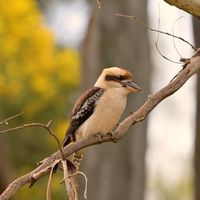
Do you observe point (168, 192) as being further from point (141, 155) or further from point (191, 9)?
point (191, 9)

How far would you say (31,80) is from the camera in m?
11.0

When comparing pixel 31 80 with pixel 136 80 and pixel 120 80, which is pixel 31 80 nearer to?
pixel 136 80

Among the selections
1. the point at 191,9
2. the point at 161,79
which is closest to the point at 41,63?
the point at 161,79

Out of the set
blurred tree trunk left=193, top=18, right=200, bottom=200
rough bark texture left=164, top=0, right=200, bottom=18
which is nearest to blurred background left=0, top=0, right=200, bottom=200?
blurred tree trunk left=193, top=18, right=200, bottom=200

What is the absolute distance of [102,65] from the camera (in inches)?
358

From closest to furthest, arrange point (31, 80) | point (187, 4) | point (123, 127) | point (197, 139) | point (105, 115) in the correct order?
point (123, 127) < point (187, 4) < point (105, 115) < point (197, 139) < point (31, 80)

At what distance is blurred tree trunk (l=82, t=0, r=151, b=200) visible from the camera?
29.5ft

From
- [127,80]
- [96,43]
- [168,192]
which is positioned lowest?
[168,192]

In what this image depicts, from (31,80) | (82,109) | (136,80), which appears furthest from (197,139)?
(82,109)

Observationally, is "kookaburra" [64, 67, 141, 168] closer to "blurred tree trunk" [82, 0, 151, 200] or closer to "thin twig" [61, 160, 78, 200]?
"thin twig" [61, 160, 78, 200]

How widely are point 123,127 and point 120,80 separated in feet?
3.98

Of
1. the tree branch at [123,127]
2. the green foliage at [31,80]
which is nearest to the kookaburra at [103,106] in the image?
the tree branch at [123,127]

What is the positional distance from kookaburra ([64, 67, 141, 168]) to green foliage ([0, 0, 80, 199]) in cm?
576

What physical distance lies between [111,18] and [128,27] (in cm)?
28
